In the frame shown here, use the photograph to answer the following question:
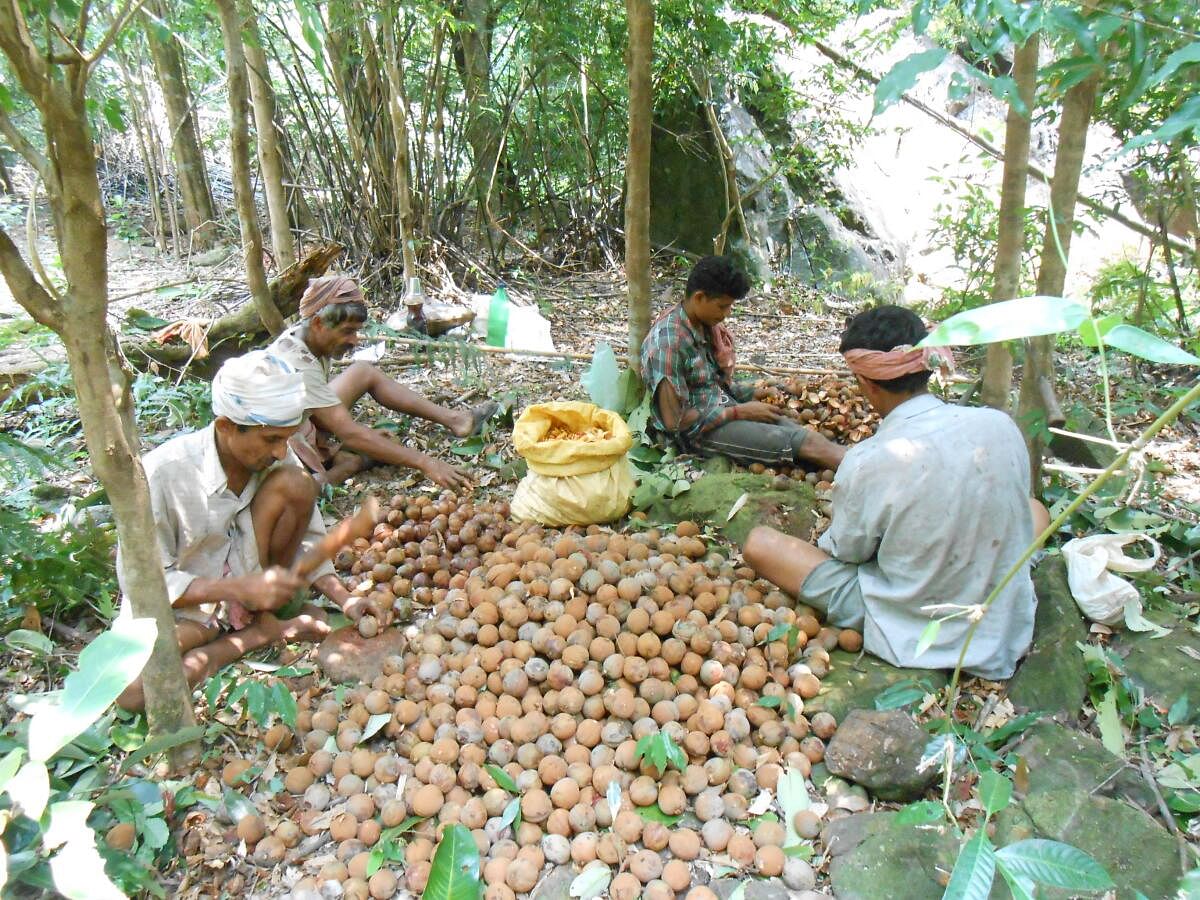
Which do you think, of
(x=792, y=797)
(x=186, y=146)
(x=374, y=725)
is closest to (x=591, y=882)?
(x=792, y=797)

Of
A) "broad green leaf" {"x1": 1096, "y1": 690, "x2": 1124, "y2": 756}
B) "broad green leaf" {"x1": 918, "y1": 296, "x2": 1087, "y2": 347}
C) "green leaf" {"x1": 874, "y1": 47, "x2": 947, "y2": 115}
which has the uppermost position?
"green leaf" {"x1": 874, "y1": 47, "x2": 947, "y2": 115}

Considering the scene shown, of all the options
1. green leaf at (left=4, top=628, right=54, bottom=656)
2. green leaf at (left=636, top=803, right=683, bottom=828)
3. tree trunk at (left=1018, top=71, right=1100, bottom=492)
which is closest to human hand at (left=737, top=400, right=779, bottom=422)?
tree trunk at (left=1018, top=71, right=1100, bottom=492)

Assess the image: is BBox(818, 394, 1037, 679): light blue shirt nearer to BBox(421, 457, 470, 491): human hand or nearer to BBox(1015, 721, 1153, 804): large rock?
BBox(1015, 721, 1153, 804): large rock

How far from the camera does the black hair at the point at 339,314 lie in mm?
3660

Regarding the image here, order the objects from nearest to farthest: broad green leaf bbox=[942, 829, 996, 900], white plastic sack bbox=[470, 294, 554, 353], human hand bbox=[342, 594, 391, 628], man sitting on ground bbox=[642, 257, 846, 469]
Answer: broad green leaf bbox=[942, 829, 996, 900], human hand bbox=[342, 594, 391, 628], man sitting on ground bbox=[642, 257, 846, 469], white plastic sack bbox=[470, 294, 554, 353]

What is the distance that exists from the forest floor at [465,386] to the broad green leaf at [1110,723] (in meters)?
0.25

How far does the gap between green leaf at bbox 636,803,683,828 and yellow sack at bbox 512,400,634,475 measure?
149 centimetres

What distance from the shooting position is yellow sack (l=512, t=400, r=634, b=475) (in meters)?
3.33

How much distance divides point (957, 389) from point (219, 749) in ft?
12.3

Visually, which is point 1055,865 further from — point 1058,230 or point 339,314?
point 339,314

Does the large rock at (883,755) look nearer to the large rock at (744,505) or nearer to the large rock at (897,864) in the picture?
the large rock at (897,864)

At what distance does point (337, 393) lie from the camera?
13.2ft

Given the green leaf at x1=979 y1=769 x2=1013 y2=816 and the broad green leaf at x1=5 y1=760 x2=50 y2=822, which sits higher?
the broad green leaf at x1=5 y1=760 x2=50 y2=822

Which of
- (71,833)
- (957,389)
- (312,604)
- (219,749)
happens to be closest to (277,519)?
(312,604)
